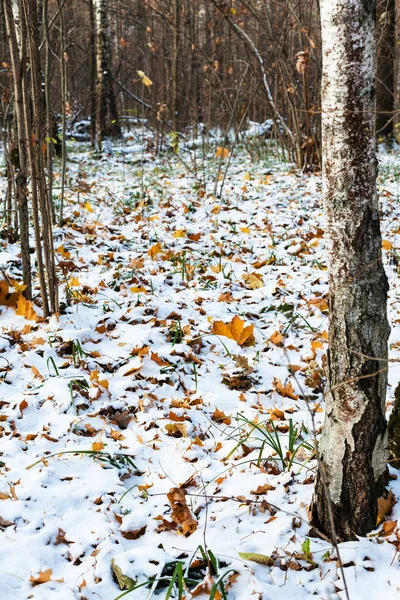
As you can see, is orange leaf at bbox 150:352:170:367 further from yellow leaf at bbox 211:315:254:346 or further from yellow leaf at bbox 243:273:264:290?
yellow leaf at bbox 243:273:264:290

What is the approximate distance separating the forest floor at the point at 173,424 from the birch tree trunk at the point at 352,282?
6.0 inches

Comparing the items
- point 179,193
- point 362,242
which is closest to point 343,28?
point 362,242

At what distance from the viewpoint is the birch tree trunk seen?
5.32ft

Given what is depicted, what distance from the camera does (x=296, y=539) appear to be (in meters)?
1.99

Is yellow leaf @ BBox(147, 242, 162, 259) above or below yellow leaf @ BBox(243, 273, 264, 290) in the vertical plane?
above

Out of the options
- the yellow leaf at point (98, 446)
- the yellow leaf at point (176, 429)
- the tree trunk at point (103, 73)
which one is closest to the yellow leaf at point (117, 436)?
the yellow leaf at point (98, 446)

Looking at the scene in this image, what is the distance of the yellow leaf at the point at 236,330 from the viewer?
11.5ft

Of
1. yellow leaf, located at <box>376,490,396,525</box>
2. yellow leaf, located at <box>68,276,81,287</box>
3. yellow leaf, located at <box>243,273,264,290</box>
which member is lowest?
yellow leaf, located at <box>376,490,396,525</box>

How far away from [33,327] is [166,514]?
1.88 metres

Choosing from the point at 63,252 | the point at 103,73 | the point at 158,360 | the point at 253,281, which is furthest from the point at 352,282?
the point at 103,73

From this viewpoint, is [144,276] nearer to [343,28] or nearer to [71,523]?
A: [71,523]

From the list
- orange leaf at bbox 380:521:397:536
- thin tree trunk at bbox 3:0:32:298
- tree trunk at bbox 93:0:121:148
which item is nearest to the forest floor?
orange leaf at bbox 380:521:397:536

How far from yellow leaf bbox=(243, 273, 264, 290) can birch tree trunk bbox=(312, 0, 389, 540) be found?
7.83 ft

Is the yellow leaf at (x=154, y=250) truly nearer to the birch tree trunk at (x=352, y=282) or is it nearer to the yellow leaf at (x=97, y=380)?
the yellow leaf at (x=97, y=380)
